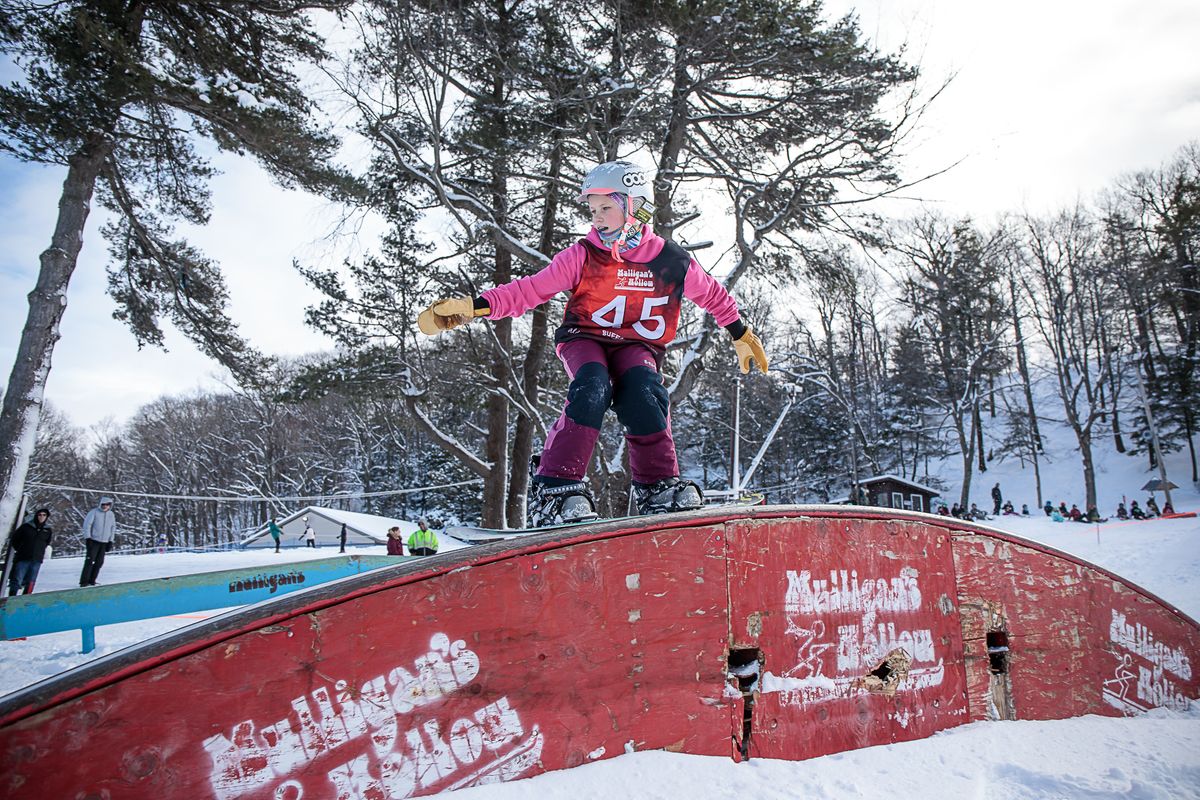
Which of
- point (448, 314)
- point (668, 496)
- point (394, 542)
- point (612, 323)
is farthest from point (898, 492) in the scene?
point (448, 314)

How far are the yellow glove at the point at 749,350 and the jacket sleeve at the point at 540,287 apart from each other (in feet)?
3.42

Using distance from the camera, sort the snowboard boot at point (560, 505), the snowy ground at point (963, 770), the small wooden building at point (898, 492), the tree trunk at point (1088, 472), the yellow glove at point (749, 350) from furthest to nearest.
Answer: the tree trunk at point (1088, 472) → the small wooden building at point (898, 492) → the yellow glove at point (749, 350) → the snowboard boot at point (560, 505) → the snowy ground at point (963, 770)

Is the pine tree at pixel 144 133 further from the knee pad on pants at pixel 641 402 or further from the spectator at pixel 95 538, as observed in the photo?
the knee pad on pants at pixel 641 402

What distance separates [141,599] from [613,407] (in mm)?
3639

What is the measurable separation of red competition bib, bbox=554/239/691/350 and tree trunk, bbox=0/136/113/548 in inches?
327

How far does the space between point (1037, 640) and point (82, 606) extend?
17.7 feet

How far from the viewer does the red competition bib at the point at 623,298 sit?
2.82 metres

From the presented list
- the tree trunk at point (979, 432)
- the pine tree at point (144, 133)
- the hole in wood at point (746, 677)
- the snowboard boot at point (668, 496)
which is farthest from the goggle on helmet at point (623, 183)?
the tree trunk at point (979, 432)

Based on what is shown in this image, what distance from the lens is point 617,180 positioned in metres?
2.86

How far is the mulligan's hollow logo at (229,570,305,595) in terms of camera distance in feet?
14.8

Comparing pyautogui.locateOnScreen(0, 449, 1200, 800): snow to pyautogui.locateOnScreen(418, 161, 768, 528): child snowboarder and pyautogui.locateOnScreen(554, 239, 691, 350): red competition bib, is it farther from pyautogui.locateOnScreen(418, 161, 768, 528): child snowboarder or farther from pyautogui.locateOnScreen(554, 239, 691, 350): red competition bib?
pyautogui.locateOnScreen(554, 239, 691, 350): red competition bib

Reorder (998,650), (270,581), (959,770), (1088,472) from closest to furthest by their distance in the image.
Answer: (959,770)
(998,650)
(270,581)
(1088,472)

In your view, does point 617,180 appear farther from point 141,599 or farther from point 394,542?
point 394,542

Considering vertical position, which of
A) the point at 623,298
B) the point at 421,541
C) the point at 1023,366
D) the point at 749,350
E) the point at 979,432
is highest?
the point at 1023,366
